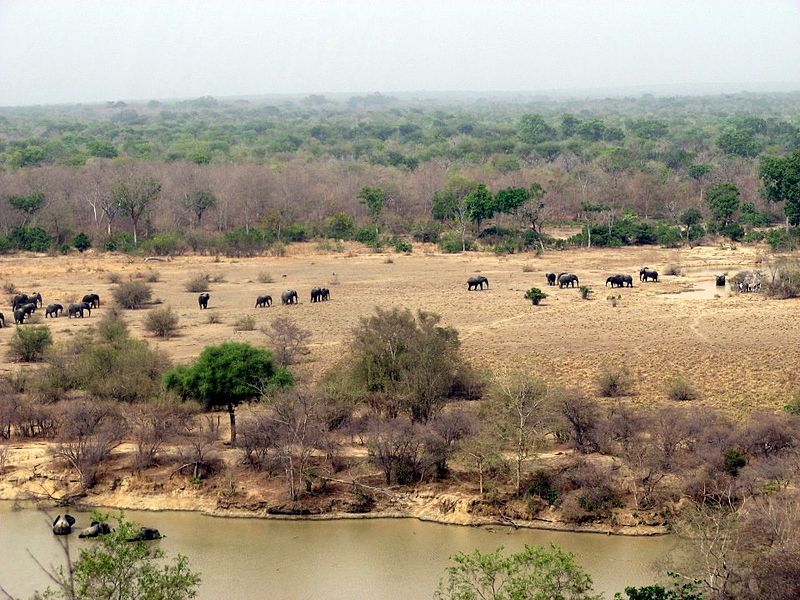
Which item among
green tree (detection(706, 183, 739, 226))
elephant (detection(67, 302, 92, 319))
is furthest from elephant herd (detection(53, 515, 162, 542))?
green tree (detection(706, 183, 739, 226))

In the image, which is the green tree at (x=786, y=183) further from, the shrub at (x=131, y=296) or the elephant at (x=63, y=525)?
the elephant at (x=63, y=525)

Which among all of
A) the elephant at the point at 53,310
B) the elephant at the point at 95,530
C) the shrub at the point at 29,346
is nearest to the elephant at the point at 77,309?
the elephant at the point at 53,310

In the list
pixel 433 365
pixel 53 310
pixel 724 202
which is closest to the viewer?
pixel 433 365

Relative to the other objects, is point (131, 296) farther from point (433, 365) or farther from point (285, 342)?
point (433, 365)

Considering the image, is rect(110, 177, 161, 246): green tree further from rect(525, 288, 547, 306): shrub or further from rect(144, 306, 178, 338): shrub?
rect(525, 288, 547, 306): shrub

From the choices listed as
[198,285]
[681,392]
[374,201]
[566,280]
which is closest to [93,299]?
[198,285]

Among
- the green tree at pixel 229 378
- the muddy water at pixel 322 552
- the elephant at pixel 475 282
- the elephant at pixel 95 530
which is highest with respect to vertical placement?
the green tree at pixel 229 378
